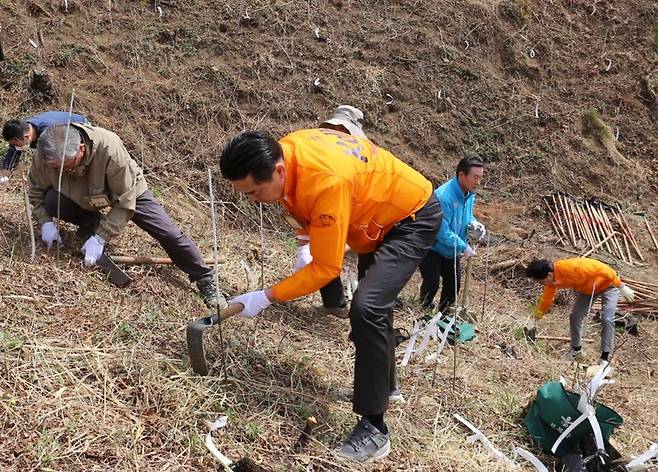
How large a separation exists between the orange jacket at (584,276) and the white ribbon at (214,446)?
3.72 metres

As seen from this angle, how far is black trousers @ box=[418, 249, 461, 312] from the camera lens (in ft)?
16.4

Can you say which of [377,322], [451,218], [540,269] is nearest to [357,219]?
[377,322]

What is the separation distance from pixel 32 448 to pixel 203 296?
1.73m

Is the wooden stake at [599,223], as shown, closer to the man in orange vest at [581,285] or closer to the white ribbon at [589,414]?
the man in orange vest at [581,285]

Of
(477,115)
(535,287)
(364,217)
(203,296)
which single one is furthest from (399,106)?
(364,217)

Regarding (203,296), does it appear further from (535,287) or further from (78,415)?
(535,287)

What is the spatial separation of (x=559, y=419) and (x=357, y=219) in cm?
144

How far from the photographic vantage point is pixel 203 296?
13.0ft

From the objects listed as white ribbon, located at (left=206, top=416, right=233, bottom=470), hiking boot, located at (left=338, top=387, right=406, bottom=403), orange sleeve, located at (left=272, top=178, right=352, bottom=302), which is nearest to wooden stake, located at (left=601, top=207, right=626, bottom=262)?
hiking boot, located at (left=338, top=387, right=406, bottom=403)

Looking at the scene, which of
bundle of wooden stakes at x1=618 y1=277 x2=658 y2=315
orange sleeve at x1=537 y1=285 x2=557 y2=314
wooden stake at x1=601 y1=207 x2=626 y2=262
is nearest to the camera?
orange sleeve at x1=537 y1=285 x2=557 y2=314

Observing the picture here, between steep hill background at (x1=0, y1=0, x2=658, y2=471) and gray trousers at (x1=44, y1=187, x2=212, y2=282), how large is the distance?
0.18 m

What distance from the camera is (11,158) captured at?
17.6 ft

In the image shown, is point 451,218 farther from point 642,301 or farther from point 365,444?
point 642,301

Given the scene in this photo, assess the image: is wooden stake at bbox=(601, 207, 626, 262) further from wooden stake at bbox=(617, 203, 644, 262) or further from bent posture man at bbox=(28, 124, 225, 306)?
bent posture man at bbox=(28, 124, 225, 306)
